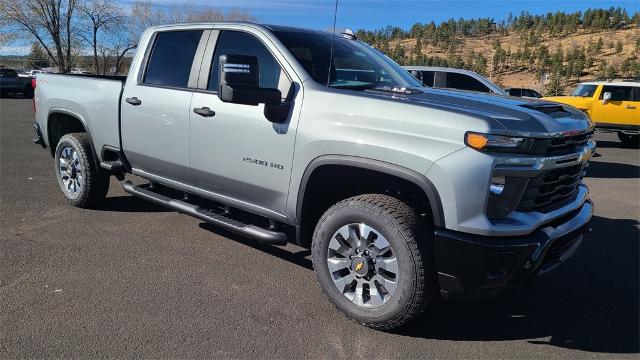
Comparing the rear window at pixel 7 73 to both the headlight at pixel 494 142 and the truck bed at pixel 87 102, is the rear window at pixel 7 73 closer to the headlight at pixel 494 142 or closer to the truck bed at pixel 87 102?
the truck bed at pixel 87 102

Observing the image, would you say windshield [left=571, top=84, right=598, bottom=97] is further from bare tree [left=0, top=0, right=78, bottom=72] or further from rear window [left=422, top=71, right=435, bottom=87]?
bare tree [left=0, top=0, right=78, bottom=72]

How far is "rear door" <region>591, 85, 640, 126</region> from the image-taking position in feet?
48.5

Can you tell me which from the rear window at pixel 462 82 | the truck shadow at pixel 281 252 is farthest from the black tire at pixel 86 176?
the rear window at pixel 462 82

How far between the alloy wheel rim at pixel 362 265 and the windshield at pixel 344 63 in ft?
3.76

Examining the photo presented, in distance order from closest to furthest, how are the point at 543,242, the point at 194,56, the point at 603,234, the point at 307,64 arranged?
the point at 543,242
the point at 307,64
the point at 194,56
the point at 603,234

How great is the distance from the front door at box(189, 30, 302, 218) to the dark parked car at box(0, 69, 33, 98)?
96.6ft

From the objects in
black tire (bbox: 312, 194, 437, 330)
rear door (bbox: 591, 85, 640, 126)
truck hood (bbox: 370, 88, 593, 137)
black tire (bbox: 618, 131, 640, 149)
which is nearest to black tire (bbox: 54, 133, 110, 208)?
black tire (bbox: 312, 194, 437, 330)

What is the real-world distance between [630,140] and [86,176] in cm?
1577

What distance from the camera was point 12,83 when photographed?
29.0 m

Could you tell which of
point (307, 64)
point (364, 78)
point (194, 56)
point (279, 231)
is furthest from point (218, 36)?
point (279, 231)

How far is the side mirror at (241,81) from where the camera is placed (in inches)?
137

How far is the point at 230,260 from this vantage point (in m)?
4.70

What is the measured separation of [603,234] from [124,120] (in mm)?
5249

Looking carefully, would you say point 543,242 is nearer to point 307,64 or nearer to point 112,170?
point 307,64
